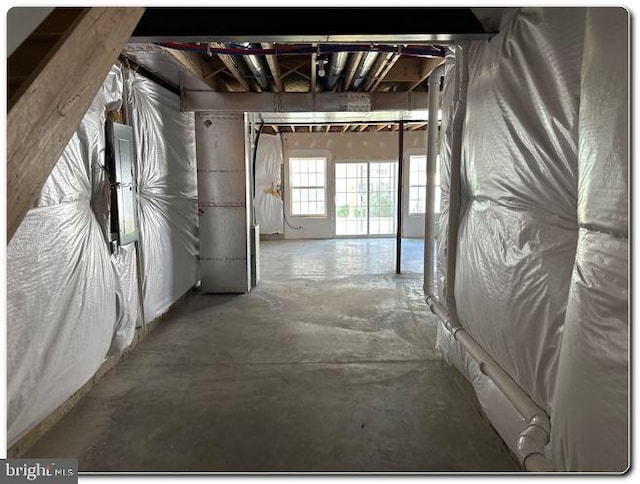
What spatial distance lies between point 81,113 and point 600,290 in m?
1.63

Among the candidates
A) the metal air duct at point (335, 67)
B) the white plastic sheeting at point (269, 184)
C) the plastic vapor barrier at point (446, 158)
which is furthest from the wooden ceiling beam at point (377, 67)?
the white plastic sheeting at point (269, 184)

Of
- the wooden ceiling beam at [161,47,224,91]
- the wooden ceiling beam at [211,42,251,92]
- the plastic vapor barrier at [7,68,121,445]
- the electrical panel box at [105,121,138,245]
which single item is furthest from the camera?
the wooden ceiling beam at [161,47,224,91]

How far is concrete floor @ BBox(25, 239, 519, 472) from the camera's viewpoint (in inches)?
79.5

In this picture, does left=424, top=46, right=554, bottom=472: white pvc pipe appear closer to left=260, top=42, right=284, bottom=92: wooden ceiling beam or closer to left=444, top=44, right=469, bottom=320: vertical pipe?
left=444, top=44, right=469, bottom=320: vertical pipe

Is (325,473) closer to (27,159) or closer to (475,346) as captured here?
(475,346)

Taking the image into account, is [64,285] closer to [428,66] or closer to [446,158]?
[446,158]

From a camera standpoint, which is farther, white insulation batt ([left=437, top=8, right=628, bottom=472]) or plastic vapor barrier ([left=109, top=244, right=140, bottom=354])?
plastic vapor barrier ([left=109, top=244, right=140, bottom=354])

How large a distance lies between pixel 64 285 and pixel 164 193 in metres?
1.86

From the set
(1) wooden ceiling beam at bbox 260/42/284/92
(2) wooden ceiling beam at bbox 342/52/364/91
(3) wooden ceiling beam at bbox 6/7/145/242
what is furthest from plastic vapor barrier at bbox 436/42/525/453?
(3) wooden ceiling beam at bbox 6/7/145/242

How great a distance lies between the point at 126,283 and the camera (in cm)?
304

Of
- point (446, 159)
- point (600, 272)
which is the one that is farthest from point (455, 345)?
point (600, 272)

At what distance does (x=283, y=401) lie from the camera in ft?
8.29

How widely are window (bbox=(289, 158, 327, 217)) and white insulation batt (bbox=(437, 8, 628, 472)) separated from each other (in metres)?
6.75

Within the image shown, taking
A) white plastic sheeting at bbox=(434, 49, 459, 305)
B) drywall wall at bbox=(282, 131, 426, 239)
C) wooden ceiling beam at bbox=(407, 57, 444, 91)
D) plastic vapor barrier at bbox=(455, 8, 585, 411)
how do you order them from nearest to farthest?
plastic vapor barrier at bbox=(455, 8, 585, 411)
white plastic sheeting at bbox=(434, 49, 459, 305)
wooden ceiling beam at bbox=(407, 57, 444, 91)
drywall wall at bbox=(282, 131, 426, 239)
